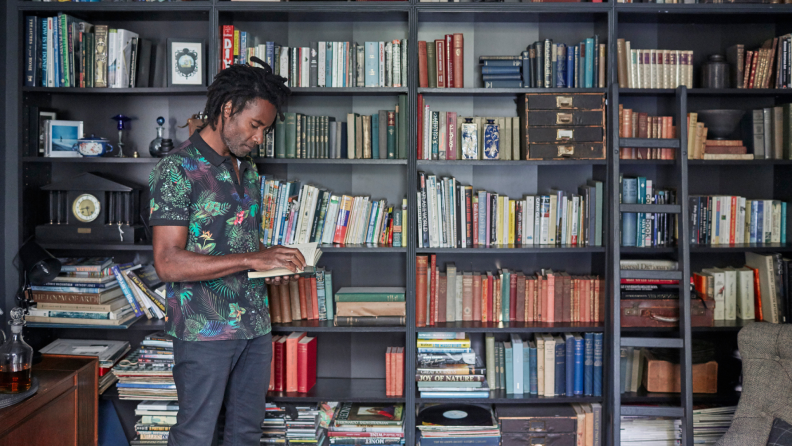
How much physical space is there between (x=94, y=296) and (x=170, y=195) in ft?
3.76

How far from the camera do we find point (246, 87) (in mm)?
2064

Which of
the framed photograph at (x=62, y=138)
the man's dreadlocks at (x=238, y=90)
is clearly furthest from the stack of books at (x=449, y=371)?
the framed photograph at (x=62, y=138)

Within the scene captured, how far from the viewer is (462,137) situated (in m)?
2.79

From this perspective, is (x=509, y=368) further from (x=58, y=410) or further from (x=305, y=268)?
(x=58, y=410)

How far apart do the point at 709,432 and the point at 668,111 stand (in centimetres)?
157

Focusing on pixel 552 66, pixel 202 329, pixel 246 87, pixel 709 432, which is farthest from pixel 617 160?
pixel 202 329

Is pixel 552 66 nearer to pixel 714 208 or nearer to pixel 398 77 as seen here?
pixel 398 77

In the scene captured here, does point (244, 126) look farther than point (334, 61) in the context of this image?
No

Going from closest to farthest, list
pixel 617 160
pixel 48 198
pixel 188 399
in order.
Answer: pixel 188 399
pixel 617 160
pixel 48 198

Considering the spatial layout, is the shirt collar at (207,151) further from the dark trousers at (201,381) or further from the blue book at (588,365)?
the blue book at (588,365)

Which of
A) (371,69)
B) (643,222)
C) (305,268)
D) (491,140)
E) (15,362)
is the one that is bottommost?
(15,362)

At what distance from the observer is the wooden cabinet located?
6.39 feet

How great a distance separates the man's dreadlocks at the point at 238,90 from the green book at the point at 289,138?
651mm

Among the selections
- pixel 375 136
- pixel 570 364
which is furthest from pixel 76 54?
pixel 570 364
